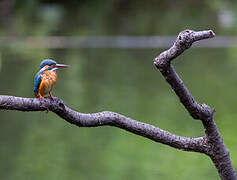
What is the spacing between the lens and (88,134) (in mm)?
4836

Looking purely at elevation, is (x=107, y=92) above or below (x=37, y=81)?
above

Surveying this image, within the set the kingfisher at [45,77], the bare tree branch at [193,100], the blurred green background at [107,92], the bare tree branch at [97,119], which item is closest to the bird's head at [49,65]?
the kingfisher at [45,77]

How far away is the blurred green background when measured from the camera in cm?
411

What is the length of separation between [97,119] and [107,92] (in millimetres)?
4854

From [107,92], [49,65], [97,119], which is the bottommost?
[97,119]

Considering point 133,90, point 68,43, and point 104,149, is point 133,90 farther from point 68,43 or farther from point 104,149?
point 68,43

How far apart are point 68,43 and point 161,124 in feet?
11.6

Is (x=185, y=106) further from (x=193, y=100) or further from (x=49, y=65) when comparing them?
(x=49, y=65)

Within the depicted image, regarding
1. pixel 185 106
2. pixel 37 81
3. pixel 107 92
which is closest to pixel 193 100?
pixel 185 106

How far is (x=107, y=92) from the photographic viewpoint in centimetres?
588

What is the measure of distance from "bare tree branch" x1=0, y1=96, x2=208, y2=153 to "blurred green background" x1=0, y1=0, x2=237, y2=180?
2.73m

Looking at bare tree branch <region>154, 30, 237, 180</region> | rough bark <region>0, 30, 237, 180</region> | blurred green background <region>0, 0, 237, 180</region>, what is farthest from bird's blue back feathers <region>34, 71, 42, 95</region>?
blurred green background <region>0, 0, 237, 180</region>

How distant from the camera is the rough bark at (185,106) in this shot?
0.95 metres

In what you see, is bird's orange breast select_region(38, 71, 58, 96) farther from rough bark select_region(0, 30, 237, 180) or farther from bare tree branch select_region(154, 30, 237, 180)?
bare tree branch select_region(154, 30, 237, 180)
